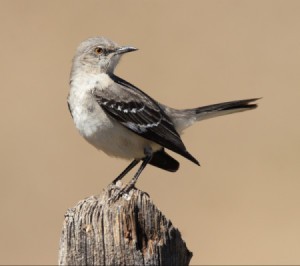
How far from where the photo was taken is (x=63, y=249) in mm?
4383

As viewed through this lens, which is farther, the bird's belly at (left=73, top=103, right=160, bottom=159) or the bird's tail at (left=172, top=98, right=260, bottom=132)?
the bird's tail at (left=172, top=98, right=260, bottom=132)

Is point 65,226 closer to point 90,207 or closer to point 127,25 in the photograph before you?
point 90,207

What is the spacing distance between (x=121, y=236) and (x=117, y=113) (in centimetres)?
295

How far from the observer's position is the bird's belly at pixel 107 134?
23.0 ft

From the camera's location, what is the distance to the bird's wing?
7148mm

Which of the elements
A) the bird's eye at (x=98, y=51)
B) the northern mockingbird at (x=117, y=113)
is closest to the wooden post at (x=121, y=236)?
the northern mockingbird at (x=117, y=113)

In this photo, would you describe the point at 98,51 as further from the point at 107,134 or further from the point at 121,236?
the point at 121,236

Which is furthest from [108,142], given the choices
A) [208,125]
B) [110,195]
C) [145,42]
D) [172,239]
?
[145,42]

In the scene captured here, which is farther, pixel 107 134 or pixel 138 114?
pixel 138 114

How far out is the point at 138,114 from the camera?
24.2ft

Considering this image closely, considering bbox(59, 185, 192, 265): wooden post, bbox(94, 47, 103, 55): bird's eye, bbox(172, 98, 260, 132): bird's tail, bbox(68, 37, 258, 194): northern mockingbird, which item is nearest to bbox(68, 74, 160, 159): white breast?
bbox(68, 37, 258, 194): northern mockingbird

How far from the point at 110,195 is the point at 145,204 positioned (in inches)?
17.9

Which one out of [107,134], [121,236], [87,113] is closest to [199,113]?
[107,134]

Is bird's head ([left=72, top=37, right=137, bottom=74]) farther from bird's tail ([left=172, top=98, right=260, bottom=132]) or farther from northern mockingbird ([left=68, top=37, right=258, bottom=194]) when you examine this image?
bird's tail ([left=172, top=98, right=260, bottom=132])
